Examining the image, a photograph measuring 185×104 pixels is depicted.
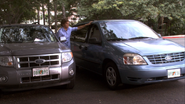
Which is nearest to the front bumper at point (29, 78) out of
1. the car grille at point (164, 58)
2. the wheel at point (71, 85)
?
the wheel at point (71, 85)

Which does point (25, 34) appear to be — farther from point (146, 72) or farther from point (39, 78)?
point (146, 72)

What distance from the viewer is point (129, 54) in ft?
13.9

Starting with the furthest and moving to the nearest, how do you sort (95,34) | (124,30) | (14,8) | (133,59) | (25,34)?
1. (14,8)
2. (95,34)
3. (124,30)
4. (25,34)
5. (133,59)

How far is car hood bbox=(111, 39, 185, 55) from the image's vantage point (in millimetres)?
4258

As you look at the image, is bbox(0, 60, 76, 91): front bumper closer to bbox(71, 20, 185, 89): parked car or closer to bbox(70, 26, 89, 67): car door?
bbox(71, 20, 185, 89): parked car

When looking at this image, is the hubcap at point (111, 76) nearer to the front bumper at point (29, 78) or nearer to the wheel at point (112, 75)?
the wheel at point (112, 75)

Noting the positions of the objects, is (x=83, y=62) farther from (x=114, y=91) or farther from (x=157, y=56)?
(x=157, y=56)

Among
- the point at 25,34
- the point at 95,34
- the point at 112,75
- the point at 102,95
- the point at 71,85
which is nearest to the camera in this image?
the point at 102,95

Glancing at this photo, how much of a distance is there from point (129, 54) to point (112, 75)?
69 centimetres

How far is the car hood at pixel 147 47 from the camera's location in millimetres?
4258

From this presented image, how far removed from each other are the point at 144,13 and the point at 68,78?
56.4 ft

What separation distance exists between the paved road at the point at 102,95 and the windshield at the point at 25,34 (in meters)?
1.29

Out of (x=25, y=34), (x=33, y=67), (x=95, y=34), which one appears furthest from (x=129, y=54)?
(x=25, y=34)

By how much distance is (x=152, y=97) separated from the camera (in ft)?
13.6
